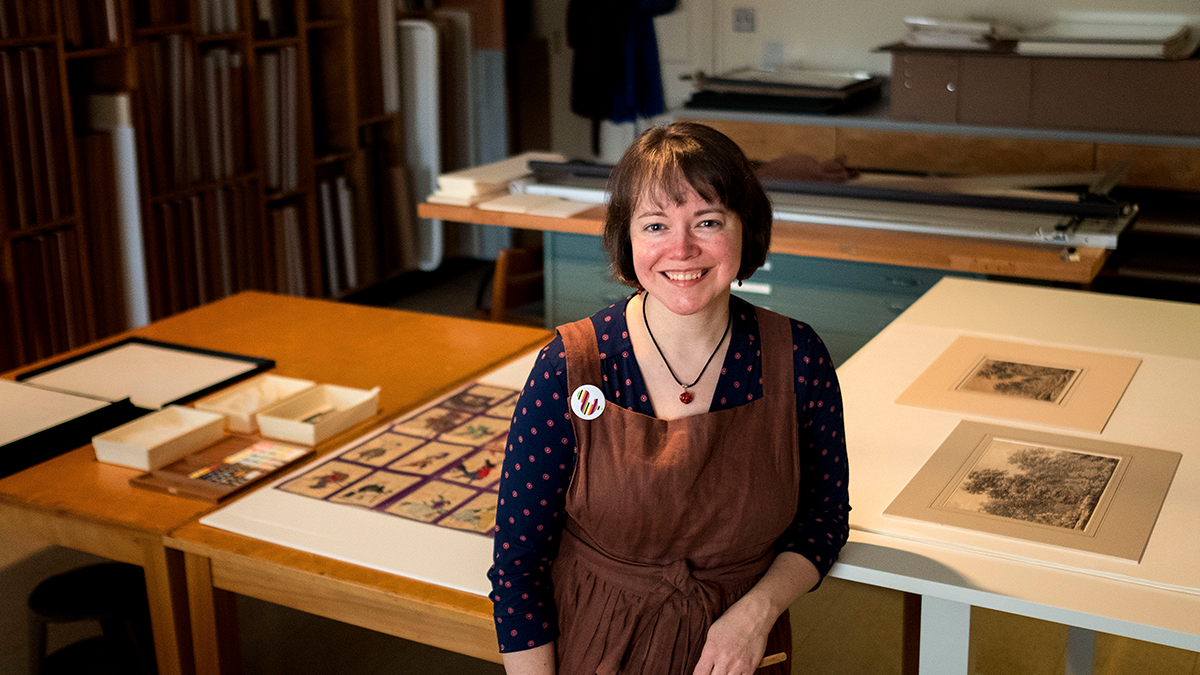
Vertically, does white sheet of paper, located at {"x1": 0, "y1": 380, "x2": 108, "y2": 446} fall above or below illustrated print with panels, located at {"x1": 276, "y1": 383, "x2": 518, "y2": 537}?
above

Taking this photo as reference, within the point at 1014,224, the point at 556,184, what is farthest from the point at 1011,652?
the point at 556,184

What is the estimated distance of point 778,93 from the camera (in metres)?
4.41


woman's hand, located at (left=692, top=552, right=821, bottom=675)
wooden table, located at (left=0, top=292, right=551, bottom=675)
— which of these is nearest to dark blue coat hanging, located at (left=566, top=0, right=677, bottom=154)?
wooden table, located at (left=0, top=292, right=551, bottom=675)

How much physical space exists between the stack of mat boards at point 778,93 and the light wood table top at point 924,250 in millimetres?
1155

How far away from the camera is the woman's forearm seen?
1364 millimetres

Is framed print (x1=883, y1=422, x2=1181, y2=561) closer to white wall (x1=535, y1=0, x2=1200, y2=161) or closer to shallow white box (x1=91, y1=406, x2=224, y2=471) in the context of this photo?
shallow white box (x1=91, y1=406, x2=224, y2=471)

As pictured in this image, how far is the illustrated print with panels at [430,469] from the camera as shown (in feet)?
6.14

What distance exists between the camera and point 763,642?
1.35 metres

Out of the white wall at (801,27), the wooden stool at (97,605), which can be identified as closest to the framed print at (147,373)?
the wooden stool at (97,605)

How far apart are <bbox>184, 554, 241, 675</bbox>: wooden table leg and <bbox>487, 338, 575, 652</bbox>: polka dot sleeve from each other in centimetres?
65

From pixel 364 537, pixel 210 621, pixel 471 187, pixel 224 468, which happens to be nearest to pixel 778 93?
pixel 471 187

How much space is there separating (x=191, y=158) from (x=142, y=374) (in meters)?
2.08

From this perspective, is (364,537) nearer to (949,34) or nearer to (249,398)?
(249,398)

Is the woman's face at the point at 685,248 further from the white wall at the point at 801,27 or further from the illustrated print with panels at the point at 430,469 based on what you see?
the white wall at the point at 801,27
